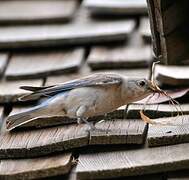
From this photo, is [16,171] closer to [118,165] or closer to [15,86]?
[118,165]

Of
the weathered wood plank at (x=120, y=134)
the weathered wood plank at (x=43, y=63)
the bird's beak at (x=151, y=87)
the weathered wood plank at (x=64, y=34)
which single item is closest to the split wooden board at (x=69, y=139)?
the weathered wood plank at (x=120, y=134)

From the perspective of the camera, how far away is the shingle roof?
99.8 inches

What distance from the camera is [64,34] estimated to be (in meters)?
3.44

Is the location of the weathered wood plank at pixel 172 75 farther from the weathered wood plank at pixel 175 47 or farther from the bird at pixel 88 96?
the bird at pixel 88 96

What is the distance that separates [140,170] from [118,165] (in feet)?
0.24

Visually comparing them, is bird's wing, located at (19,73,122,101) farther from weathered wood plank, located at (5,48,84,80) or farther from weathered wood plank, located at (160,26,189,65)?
weathered wood plank, located at (5,48,84,80)

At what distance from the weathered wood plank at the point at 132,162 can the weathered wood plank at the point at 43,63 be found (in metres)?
0.68

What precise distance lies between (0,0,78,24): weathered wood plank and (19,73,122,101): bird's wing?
0.83 metres

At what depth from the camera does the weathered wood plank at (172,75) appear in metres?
3.02

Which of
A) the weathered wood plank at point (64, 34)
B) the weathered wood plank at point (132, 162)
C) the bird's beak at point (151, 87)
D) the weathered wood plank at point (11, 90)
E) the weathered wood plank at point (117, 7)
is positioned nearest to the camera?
the weathered wood plank at point (132, 162)

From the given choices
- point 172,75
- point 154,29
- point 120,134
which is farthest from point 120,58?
point 120,134

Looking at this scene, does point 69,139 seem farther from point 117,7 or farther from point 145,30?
point 117,7

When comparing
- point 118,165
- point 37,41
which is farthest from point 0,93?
point 118,165

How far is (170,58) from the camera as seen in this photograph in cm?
288
